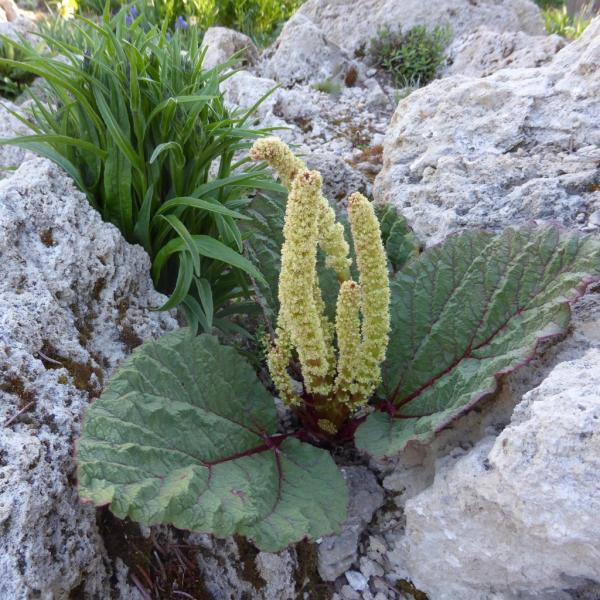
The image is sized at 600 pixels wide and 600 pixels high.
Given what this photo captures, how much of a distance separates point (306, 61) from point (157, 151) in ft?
13.6

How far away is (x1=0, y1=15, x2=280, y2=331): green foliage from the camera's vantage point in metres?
2.40

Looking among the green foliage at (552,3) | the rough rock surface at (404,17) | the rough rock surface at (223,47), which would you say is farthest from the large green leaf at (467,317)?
the green foliage at (552,3)

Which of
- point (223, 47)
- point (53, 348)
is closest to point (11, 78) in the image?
point (223, 47)

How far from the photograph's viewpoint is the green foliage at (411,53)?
6.20 metres

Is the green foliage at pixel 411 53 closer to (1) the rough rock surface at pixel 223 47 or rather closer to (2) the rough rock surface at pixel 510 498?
(1) the rough rock surface at pixel 223 47

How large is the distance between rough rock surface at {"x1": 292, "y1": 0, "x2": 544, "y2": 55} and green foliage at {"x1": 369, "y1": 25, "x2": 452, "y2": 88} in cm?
29

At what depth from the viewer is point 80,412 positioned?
1.89 meters

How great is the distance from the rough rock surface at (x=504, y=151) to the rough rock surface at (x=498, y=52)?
1353 mm

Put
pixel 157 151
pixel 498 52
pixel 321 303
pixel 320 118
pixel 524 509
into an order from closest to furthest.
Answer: pixel 524 509 < pixel 321 303 < pixel 157 151 < pixel 320 118 < pixel 498 52

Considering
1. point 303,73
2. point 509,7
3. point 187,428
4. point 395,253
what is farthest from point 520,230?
point 509,7

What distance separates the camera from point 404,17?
23.0 ft

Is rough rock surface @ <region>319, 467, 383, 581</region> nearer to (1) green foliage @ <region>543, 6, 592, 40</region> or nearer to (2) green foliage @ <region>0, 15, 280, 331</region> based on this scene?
(2) green foliage @ <region>0, 15, 280, 331</region>

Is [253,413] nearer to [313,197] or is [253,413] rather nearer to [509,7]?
[313,197]

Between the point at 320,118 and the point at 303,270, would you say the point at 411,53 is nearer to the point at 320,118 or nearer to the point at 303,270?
the point at 320,118
